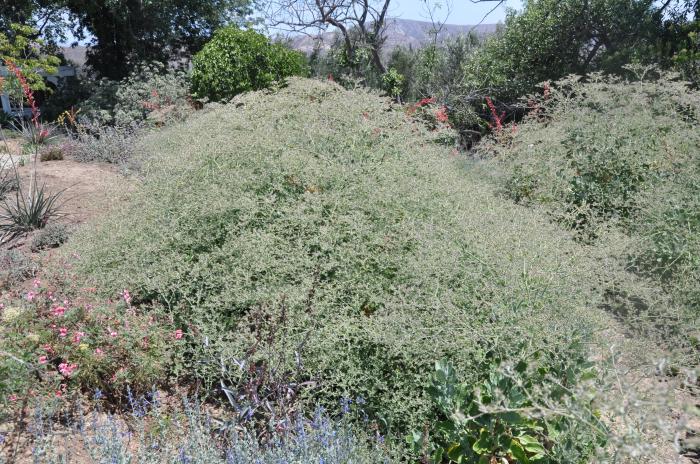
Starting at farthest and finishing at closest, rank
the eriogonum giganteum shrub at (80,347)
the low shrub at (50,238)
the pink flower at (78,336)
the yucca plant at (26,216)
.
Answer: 1. the yucca plant at (26,216)
2. the low shrub at (50,238)
3. the pink flower at (78,336)
4. the eriogonum giganteum shrub at (80,347)

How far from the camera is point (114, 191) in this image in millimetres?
4895

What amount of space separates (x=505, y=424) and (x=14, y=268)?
373 cm

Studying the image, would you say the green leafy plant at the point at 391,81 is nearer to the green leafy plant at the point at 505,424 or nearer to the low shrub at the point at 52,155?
the low shrub at the point at 52,155

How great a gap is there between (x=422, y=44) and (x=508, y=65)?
3795 mm

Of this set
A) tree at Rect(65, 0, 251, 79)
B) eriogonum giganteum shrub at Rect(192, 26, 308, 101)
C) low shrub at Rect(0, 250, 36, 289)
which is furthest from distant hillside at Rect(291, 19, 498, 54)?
low shrub at Rect(0, 250, 36, 289)

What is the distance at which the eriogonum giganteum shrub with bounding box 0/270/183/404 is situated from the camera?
2.91m

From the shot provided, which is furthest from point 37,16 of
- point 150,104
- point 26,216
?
point 26,216

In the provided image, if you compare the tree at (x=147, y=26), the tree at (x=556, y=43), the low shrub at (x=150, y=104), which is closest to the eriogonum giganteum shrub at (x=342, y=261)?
the low shrub at (x=150, y=104)

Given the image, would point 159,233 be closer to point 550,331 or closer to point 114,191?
point 114,191

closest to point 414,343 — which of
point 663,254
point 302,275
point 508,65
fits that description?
point 302,275

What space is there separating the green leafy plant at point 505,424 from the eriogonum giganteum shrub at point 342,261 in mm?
132

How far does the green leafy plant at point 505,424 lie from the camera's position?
7.70 feet

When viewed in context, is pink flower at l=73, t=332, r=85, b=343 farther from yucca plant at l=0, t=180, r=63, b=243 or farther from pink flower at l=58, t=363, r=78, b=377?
yucca plant at l=0, t=180, r=63, b=243

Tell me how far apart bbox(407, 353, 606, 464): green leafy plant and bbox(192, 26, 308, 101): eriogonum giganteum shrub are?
8.38m
